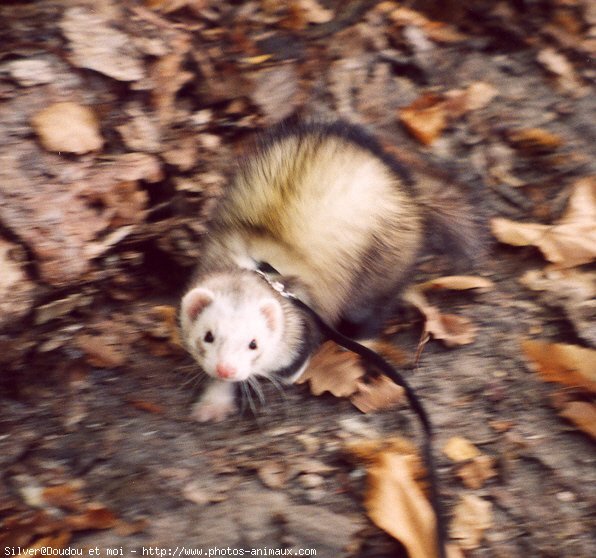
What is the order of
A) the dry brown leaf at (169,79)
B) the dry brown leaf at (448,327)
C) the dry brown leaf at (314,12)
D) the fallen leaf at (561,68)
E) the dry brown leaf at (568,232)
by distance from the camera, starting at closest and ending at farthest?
the dry brown leaf at (448,327) → the dry brown leaf at (568,232) → the dry brown leaf at (169,79) → the fallen leaf at (561,68) → the dry brown leaf at (314,12)

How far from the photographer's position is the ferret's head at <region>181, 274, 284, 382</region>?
165 cm

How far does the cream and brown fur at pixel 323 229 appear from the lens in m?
1.89

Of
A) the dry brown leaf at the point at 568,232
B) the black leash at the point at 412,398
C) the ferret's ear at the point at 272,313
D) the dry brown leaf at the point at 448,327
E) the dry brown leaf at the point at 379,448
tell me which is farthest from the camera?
the dry brown leaf at the point at 568,232

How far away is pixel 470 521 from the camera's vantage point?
4.74 feet

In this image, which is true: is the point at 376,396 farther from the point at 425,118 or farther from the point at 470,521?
the point at 425,118

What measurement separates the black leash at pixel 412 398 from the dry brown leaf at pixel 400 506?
1.3 inches

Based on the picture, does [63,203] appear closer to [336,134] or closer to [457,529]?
[336,134]

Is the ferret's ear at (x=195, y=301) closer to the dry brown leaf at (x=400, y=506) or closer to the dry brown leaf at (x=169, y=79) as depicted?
the dry brown leaf at (x=400, y=506)

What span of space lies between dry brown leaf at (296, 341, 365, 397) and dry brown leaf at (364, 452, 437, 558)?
26cm

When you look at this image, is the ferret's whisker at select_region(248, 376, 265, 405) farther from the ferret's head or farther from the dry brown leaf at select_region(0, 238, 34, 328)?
the dry brown leaf at select_region(0, 238, 34, 328)

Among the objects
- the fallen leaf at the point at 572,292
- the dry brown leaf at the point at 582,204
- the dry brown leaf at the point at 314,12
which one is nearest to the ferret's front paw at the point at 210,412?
the fallen leaf at the point at 572,292

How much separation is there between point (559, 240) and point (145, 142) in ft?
4.34

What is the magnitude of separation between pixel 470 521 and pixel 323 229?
2.84 feet

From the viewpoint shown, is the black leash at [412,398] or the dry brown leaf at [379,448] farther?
the dry brown leaf at [379,448]
